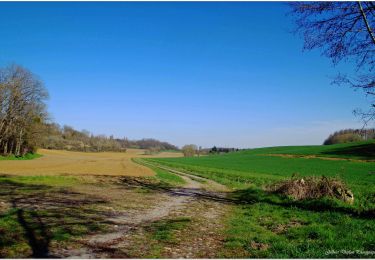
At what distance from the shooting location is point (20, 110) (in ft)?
209

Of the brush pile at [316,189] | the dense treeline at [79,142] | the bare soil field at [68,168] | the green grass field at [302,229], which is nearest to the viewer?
the green grass field at [302,229]

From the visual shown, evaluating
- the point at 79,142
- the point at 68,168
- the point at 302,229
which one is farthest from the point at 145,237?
the point at 79,142

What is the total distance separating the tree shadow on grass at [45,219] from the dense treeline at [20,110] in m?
49.7

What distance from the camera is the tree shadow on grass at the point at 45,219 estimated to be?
323 inches

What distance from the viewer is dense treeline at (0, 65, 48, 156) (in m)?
60.0

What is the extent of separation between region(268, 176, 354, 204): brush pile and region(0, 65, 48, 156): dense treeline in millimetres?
54986

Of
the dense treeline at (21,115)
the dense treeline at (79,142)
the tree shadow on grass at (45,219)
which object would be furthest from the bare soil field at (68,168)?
the dense treeline at (79,142)

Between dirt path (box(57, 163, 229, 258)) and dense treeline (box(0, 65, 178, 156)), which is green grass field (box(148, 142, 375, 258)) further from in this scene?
dense treeline (box(0, 65, 178, 156))

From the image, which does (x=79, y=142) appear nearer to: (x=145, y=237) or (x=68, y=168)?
(x=68, y=168)

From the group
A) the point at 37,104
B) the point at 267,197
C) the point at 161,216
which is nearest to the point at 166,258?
the point at 161,216

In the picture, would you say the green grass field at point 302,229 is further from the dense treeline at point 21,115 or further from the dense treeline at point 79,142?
the dense treeline at point 79,142

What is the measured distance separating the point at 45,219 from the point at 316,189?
1377 cm

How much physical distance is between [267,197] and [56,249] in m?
14.0

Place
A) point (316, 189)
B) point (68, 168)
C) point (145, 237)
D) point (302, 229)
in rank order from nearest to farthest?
point (145, 237) < point (302, 229) < point (316, 189) < point (68, 168)
